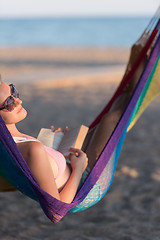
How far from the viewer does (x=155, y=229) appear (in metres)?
2.14

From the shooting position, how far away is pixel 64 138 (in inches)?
69.4

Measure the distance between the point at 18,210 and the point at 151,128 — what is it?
218 cm

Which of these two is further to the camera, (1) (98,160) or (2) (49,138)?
(2) (49,138)

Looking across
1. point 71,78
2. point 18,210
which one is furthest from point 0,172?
point 71,78

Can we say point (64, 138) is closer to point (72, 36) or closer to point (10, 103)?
point (10, 103)

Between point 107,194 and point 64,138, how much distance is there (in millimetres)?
1015

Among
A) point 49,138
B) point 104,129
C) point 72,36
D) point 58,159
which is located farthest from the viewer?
point 72,36

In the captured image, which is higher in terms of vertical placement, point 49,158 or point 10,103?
point 10,103

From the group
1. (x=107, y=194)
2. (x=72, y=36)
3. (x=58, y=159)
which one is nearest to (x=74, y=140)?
(x=58, y=159)

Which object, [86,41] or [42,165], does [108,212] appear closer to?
[42,165]

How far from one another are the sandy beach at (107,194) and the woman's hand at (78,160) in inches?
25.5

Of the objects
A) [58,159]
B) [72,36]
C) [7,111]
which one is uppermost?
[7,111]

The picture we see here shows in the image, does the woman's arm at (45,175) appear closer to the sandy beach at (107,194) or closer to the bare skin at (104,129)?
the bare skin at (104,129)

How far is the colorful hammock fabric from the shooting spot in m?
1.36
